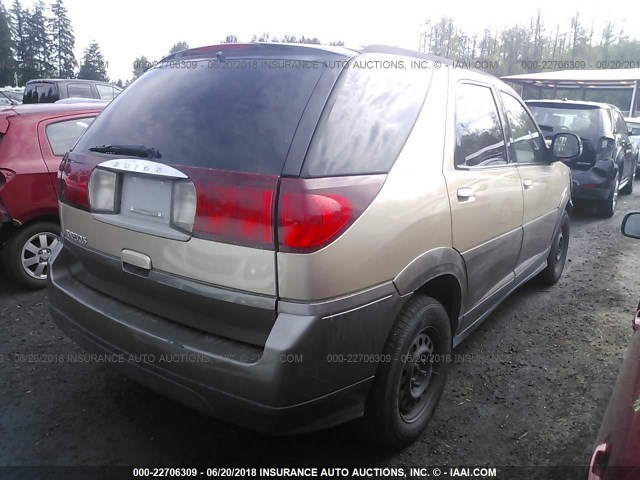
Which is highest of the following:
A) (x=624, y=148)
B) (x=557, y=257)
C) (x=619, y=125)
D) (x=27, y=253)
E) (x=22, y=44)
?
(x=22, y=44)

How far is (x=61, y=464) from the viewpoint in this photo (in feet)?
7.57

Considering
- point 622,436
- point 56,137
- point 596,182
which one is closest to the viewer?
point 622,436

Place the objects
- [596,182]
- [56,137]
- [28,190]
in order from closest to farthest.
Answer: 1. [28,190]
2. [56,137]
3. [596,182]

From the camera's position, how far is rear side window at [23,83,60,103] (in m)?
12.1

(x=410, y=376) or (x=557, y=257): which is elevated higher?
(x=410, y=376)

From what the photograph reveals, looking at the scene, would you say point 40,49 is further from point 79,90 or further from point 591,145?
point 591,145

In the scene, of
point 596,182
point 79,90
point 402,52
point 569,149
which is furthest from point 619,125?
point 79,90

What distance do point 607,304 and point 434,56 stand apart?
9.77 ft

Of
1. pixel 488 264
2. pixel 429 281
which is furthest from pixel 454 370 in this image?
pixel 429 281

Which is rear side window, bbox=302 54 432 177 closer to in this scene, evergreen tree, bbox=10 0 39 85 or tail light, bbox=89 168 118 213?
tail light, bbox=89 168 118 213

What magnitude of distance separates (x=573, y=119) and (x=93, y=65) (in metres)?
62.9

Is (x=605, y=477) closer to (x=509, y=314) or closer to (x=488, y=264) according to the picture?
(x=488, y=264)

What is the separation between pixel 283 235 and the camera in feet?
5.89

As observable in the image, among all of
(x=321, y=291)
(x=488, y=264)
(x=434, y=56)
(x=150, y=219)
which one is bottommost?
(x=488, y=264)
